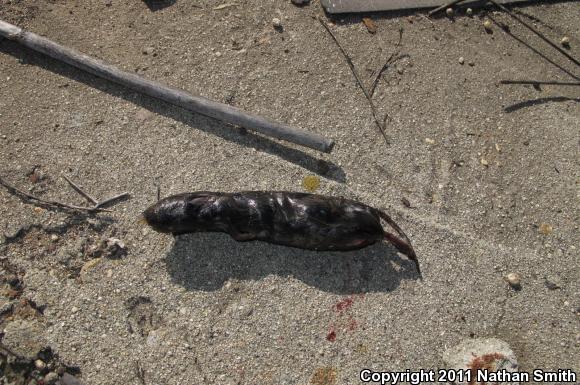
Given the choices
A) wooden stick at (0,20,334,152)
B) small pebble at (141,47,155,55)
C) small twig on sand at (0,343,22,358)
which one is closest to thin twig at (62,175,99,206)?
wooden stick at (0,20,334,152)

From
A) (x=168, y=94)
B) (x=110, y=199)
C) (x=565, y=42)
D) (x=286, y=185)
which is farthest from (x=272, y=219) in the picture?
(x=565, y=42)

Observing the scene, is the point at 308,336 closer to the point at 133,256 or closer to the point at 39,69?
the point at 133,256

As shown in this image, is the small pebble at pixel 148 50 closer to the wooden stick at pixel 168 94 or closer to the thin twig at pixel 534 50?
the wooden stick at pixel 168 94

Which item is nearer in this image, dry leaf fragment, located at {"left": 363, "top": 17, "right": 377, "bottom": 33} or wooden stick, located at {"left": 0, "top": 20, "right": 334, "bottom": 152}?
wooden stick, located at {"left": 0, "top": 20, "right": 334, "bottom": 152}

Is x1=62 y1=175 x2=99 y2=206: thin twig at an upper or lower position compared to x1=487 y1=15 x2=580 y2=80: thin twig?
lower

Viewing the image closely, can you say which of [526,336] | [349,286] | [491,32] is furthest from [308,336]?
[491,32]

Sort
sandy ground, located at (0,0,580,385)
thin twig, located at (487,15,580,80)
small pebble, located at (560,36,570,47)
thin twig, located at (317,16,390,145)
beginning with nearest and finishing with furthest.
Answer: sandy ground, located at (0,0,580,385), thin twig, located at (317,16,390,145), thin twig, located at (487,15,580,80), small pebble, located at (560,36,570,47)

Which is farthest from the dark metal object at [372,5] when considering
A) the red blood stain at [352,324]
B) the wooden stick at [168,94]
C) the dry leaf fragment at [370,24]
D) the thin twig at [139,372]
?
the thin twig at [139,372]

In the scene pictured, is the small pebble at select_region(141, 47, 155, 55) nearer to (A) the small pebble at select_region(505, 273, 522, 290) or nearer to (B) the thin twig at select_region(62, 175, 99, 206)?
(B) the thin twig at select_region(62, 175, 99, 206)
